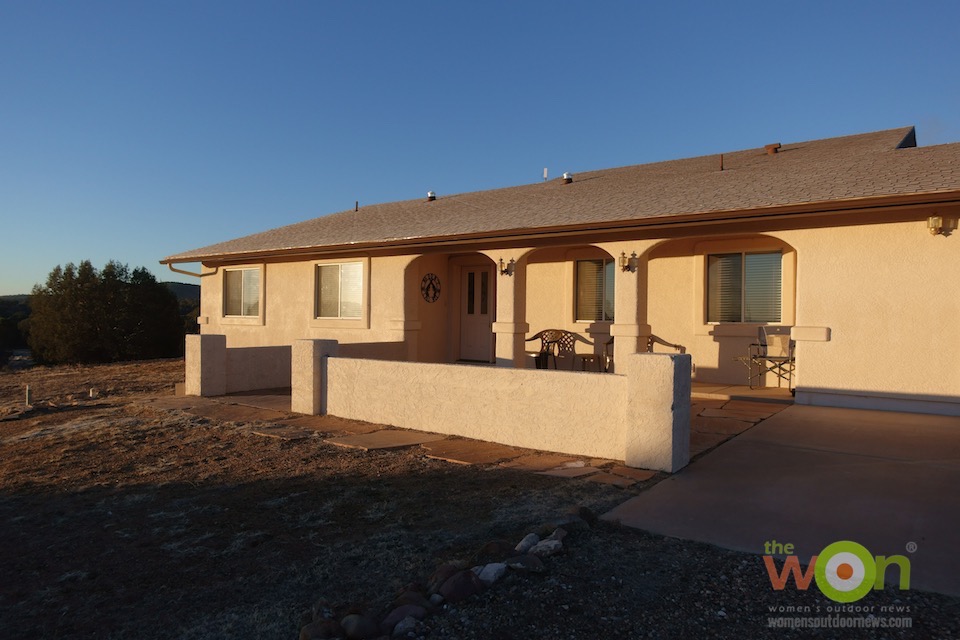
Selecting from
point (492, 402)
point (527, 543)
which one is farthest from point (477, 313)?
point (527, 543)

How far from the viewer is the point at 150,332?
36344mm

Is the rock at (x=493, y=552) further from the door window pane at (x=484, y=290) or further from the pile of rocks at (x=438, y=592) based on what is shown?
the door window pane at (x=484, y=290)

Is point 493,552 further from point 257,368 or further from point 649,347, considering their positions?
point 257,368

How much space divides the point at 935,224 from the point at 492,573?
7143 millimetres

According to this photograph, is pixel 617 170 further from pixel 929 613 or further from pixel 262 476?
pixel 929 613

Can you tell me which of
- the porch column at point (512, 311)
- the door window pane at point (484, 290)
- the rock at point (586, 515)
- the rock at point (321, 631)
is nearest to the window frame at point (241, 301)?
the door window pane at point (484, 290)

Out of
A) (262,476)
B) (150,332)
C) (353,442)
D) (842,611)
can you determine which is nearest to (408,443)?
(353,442)

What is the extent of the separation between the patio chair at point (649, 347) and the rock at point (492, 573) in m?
8.16

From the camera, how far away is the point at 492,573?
11.5 feet

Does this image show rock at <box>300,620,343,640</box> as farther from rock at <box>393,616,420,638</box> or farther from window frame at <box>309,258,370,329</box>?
window frame at <box>309,258,370,329</box>

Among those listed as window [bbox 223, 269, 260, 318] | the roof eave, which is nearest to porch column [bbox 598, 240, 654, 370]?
the roof eave

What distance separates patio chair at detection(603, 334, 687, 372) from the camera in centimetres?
1146

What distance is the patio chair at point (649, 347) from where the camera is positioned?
11455 mm

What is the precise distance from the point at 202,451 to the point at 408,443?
2251 mm
